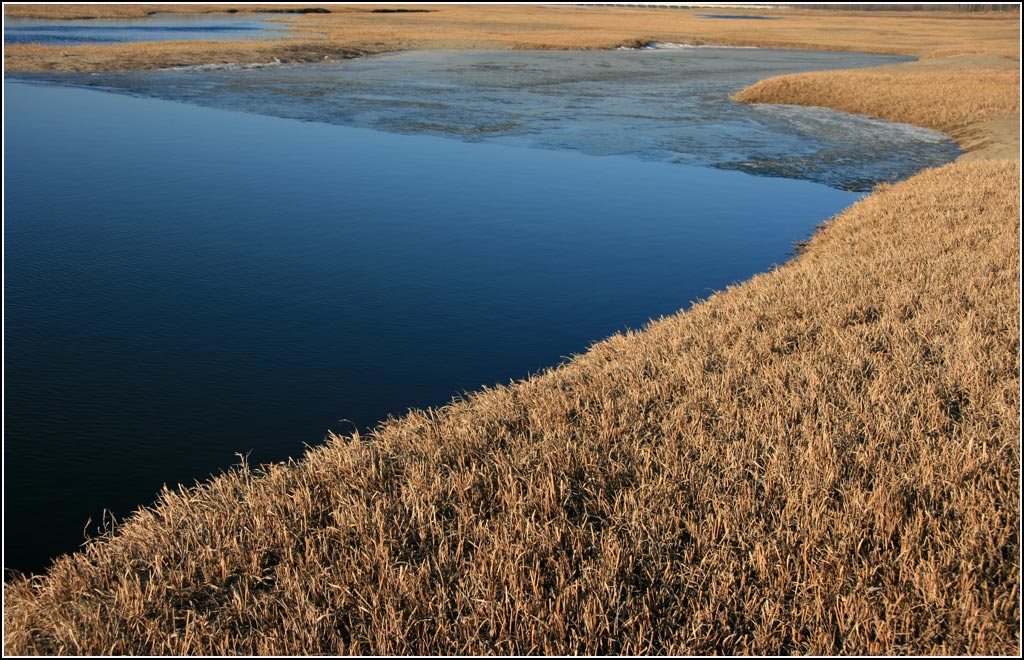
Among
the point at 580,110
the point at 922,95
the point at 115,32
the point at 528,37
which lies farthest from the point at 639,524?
the point at 115,32

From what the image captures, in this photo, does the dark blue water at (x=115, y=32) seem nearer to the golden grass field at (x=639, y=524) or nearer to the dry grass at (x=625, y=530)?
the golden grass field at (x=639, y=524)

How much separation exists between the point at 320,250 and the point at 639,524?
33.6 ft

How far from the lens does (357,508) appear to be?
526 cm

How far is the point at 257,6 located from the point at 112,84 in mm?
92090

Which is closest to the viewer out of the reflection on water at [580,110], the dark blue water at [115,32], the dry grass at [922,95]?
the reflection on water at [580,110]

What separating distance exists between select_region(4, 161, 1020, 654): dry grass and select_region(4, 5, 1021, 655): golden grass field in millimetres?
18

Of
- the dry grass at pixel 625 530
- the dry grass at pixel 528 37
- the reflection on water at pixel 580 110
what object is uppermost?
the dry grass at pixel 528 37

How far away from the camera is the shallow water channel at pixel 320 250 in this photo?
26.8ft

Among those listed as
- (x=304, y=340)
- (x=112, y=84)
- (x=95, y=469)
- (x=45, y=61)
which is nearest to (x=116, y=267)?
(x=304, y=340)

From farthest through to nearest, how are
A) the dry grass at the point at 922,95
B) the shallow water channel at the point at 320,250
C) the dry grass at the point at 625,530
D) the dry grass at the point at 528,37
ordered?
1. the dry grass at the point at 528,37
2. the dry grass at the point at 922,95
3. the shallow water channel at the point at 320,250
4. the dry grass at the point at 625,530

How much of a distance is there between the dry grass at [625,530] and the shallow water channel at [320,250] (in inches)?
58.4

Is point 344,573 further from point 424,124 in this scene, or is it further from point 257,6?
point 257,6

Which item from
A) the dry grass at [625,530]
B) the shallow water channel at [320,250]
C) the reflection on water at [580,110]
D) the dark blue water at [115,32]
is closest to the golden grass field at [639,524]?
the dry grass at [625,530]

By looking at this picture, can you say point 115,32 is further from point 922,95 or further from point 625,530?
point 625,530
